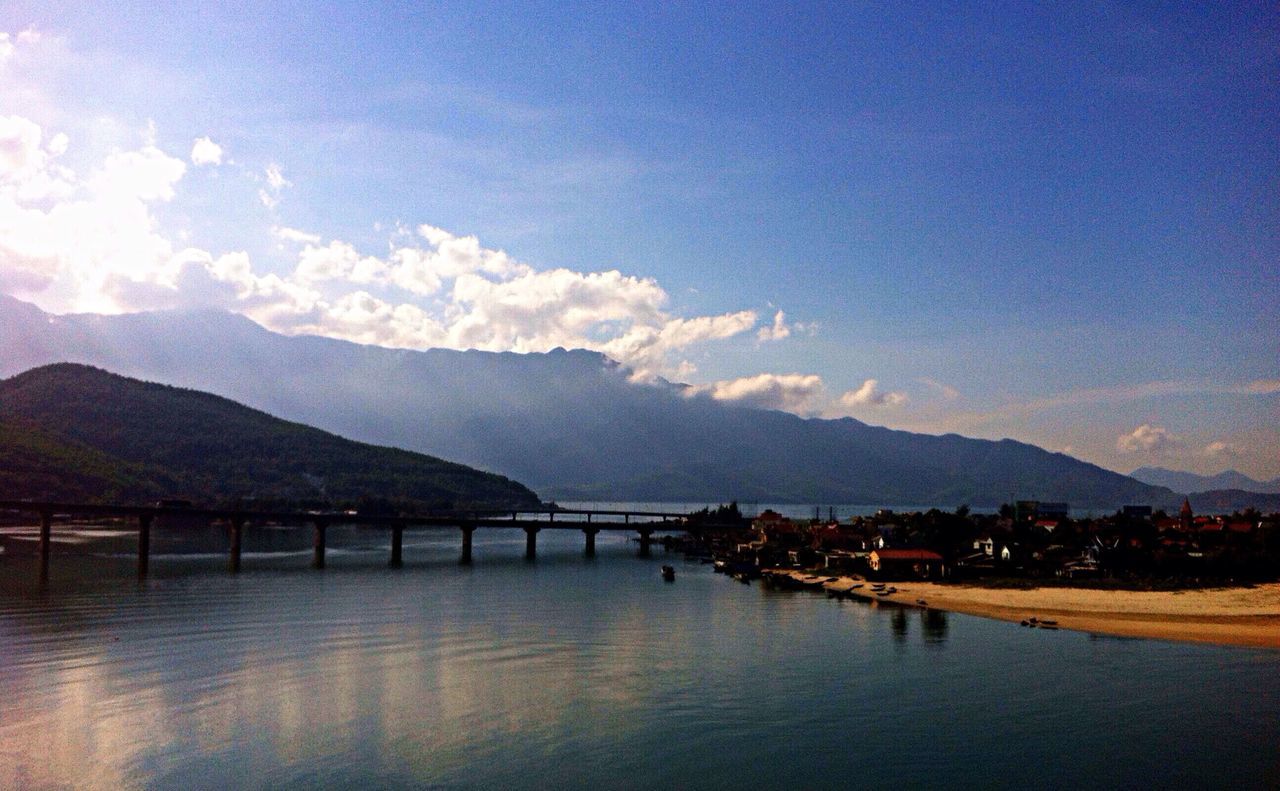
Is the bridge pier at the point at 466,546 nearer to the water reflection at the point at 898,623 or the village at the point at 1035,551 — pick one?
the village at the point at 1035,551

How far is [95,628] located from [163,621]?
14.9 ft

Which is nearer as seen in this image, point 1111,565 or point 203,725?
point 203,725

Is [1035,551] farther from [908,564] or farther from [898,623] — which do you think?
[898,623]

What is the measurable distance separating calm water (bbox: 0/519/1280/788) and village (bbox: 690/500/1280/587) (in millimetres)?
26094

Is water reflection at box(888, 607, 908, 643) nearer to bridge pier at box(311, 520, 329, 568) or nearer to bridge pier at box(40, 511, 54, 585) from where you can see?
bridge pier at box(40, 511, 54, 585)

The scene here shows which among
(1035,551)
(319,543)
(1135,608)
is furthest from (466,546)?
(1135,608)

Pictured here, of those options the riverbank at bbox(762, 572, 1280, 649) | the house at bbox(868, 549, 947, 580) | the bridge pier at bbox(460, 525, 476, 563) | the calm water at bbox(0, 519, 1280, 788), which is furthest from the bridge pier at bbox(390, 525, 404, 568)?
the riverbank at bbox(762, 572, 1280, 649)

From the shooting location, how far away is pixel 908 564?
99.5m

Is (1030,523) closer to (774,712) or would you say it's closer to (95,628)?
(774,712)

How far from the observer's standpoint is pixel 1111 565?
298 feet

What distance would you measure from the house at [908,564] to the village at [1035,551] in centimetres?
11

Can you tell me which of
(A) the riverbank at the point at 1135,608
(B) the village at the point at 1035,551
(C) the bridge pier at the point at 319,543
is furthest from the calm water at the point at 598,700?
(C) the bridge pier at the point at 319,543

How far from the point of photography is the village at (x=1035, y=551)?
3465 inches

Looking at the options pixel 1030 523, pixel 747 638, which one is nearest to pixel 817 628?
pixel 747 638
